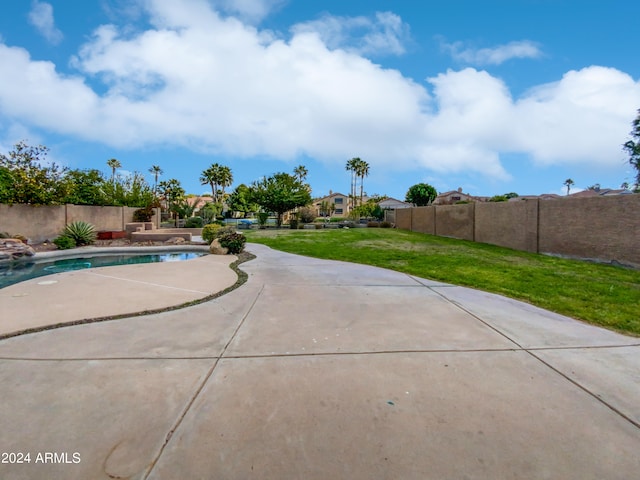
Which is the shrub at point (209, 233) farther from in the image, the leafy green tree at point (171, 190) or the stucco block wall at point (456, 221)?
the leafy green tree at point (171, 190)

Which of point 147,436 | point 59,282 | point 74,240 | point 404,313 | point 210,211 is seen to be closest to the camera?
point 147,436

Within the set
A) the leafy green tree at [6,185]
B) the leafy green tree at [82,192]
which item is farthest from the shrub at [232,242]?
the leafy green tree at [6,185]

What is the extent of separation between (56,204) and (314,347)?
728 inches

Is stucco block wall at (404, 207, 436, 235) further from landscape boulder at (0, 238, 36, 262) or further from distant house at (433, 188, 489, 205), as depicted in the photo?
distant house at (433, 188, 489, 205)

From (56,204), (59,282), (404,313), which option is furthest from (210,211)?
(404,313)

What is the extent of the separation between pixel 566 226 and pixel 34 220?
22.7 meters

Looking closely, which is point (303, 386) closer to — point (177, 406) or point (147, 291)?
point (177, 406)

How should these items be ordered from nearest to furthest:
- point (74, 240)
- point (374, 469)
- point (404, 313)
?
point (374, 469) < point (404, 313) < point (74, 240)

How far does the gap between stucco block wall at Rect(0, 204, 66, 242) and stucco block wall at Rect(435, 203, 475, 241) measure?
829 inches

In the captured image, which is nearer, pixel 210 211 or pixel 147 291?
pixel 147 291

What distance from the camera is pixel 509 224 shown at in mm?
14188

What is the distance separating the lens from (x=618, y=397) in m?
2.73

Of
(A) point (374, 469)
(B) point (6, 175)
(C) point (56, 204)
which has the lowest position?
(A) point (374, 469)

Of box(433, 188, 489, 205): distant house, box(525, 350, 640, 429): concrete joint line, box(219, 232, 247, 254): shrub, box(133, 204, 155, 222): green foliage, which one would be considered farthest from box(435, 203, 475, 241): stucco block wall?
box(433, 188, 489, 205): distant house
